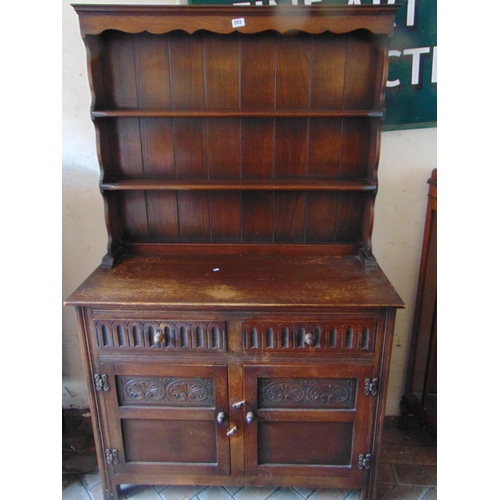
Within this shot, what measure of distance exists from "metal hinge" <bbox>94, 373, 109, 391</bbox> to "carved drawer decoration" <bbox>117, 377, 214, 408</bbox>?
0.05m

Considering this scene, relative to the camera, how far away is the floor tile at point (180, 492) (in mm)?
1903

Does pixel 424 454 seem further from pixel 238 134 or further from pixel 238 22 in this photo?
pixel 238 22

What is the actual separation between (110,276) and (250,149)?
838 mm

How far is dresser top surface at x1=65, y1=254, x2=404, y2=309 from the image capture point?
1566mm

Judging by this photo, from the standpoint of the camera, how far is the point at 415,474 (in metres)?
2.02

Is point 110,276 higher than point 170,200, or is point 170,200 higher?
point 170,200

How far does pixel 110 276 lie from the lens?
70.0 inches

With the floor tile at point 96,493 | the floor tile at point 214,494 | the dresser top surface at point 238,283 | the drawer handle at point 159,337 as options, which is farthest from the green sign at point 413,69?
the floor tile at point 96,493

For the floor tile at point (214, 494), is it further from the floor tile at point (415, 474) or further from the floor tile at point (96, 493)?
the floor tile at point (415, 474)

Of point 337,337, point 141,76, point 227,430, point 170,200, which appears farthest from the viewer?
point 170,200

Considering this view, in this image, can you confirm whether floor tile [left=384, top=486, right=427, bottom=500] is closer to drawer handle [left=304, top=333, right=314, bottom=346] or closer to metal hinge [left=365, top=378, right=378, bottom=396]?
metal hinge [left=365, top=378, right=378, bottom=396]

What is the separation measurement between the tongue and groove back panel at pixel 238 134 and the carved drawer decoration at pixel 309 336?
47 cm
